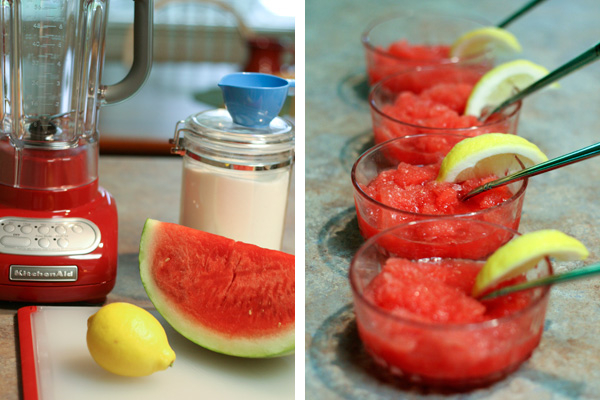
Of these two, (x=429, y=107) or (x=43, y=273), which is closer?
(x=43, y=273)

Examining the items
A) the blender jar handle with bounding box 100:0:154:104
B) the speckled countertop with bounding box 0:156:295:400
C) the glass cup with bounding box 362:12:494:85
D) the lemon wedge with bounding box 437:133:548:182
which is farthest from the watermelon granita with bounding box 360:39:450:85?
the blender jar handle with bounding box 100:0:154:104

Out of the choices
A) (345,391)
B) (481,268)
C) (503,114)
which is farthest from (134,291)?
(503,114)

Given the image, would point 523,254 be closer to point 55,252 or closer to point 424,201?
point 424,201

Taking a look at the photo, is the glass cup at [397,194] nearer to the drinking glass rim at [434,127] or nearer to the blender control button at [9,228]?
the drinking glass rim at [434,127]

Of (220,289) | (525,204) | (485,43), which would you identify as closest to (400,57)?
(485,43)

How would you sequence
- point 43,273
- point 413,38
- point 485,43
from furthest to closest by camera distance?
point 413,38 < point 485,43 < point 43,273

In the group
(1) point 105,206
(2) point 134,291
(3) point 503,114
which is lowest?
(2) point 134,291

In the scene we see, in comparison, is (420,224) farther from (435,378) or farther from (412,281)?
(435,378)
